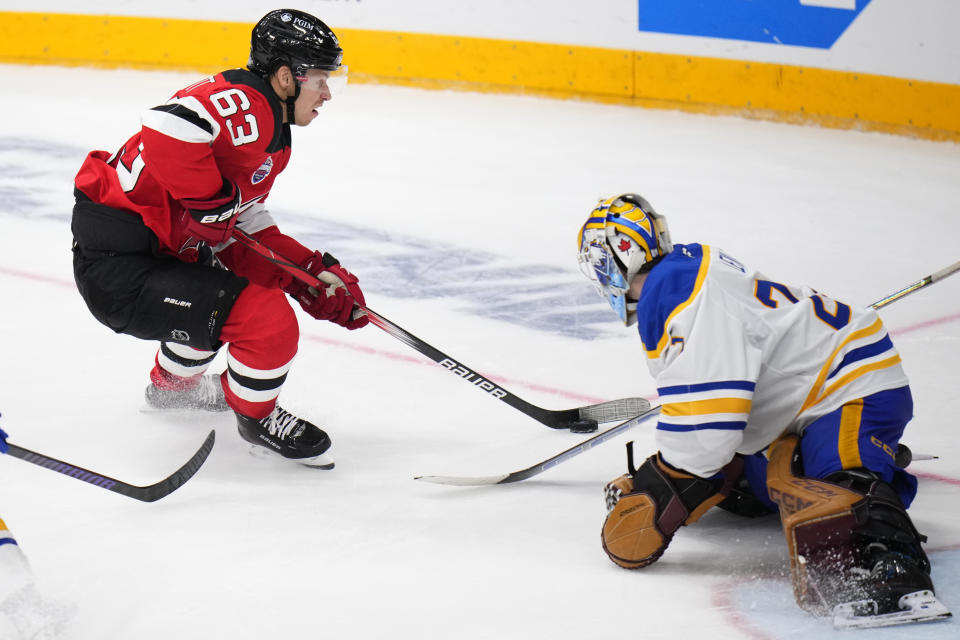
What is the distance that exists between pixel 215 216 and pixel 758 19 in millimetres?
3739

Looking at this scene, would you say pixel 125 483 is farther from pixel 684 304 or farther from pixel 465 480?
pixel 684 304

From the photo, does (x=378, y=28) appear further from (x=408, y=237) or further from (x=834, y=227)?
(x=834, y=227)

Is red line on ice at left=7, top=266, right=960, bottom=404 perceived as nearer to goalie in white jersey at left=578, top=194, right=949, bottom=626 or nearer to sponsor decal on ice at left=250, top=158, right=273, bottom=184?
sponsor decal on ice at left=250, top=158, right=273, bottom=184

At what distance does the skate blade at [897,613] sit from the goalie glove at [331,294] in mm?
1383

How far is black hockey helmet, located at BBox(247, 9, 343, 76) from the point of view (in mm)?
2658

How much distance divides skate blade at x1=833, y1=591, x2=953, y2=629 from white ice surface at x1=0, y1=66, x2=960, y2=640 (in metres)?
0.02

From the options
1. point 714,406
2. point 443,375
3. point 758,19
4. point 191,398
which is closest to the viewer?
point 714,406

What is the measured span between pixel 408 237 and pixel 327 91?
1.73 metres

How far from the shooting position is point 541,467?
104 inches

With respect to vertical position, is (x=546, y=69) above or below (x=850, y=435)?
above

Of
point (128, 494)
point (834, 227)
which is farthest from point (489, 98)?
point (128, 494)

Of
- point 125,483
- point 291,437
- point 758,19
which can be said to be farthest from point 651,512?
point 758,19

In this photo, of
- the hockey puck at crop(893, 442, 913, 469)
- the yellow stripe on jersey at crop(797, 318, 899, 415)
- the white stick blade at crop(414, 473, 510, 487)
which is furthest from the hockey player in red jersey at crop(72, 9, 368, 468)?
the hockey puck at crop(893, 442, 913, 469)

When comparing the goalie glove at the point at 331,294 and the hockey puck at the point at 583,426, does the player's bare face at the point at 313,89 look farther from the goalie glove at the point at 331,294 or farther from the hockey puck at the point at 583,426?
the hockey puck at the point at 583,426
